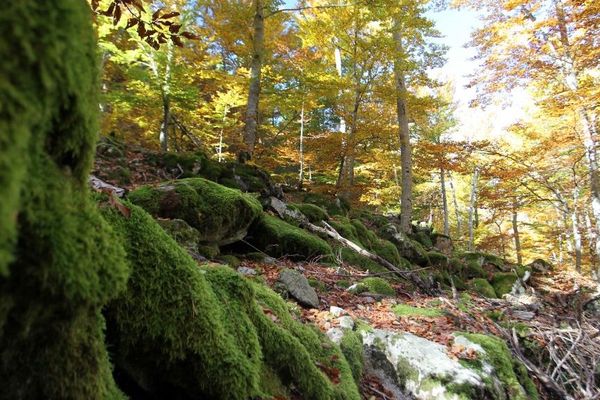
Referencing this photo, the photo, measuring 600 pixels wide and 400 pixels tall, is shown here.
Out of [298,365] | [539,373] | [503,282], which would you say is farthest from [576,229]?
[298,365]

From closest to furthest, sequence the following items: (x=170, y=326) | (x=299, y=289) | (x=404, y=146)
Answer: (x=170, y=326), (x=299, y=289), (x=404, y=146)

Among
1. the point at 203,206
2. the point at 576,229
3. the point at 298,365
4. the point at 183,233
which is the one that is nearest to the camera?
the point at 298,365

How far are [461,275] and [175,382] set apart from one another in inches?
391

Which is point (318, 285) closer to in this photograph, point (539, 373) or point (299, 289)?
point (299, 289)

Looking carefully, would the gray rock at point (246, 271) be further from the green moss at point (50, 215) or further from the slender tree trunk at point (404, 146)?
the slender tree trunk at point (404, 146)

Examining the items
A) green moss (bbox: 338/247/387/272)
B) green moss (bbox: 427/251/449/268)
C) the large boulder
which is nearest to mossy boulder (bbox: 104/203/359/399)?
the large boulder

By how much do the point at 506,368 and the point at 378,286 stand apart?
7.43 feet

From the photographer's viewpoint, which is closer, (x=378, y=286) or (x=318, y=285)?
(x=318, y=285)

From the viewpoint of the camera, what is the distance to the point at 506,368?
Result: 360 cm

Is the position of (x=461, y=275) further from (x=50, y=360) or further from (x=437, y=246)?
(x=50, y=360)

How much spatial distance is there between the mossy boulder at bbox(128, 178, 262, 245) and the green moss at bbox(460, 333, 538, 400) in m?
3.36

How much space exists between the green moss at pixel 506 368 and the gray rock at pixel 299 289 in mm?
1607

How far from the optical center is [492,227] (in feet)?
101

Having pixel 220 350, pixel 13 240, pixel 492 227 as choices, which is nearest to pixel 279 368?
pixel 220 350
